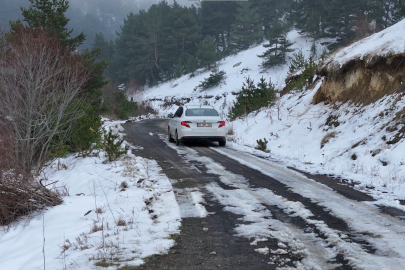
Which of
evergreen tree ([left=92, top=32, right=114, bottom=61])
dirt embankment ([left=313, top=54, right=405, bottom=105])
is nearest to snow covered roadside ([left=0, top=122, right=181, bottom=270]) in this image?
dirt embankment ([left=313, top=54, right=405, bottom=105])

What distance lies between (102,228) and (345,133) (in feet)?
33.9

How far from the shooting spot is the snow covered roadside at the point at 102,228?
4387 millimetres

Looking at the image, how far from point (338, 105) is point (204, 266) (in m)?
12.5

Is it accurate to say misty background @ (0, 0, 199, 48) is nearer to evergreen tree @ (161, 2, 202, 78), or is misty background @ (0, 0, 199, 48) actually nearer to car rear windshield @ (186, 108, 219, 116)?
evergreen tree @ (161, 2, 202, 78)

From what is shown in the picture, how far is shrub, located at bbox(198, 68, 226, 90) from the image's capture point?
49344 mm

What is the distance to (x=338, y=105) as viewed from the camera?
14.9 metres

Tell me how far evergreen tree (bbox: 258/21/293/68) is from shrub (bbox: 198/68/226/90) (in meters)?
5.86

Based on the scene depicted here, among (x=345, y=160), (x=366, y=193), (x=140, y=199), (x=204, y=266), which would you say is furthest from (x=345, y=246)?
(x=345, y=160)

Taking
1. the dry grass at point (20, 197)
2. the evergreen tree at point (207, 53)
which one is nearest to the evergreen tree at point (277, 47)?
the evergreen tree at point (207, 53)

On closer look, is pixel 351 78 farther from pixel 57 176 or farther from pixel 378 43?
pixel 57 176

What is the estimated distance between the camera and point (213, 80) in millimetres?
49469

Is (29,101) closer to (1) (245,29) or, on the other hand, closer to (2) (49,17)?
(2) (49,17)

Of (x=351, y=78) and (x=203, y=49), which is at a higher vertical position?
(x=203, y=49)

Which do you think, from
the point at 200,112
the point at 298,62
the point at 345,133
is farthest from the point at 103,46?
the point at 345,133
